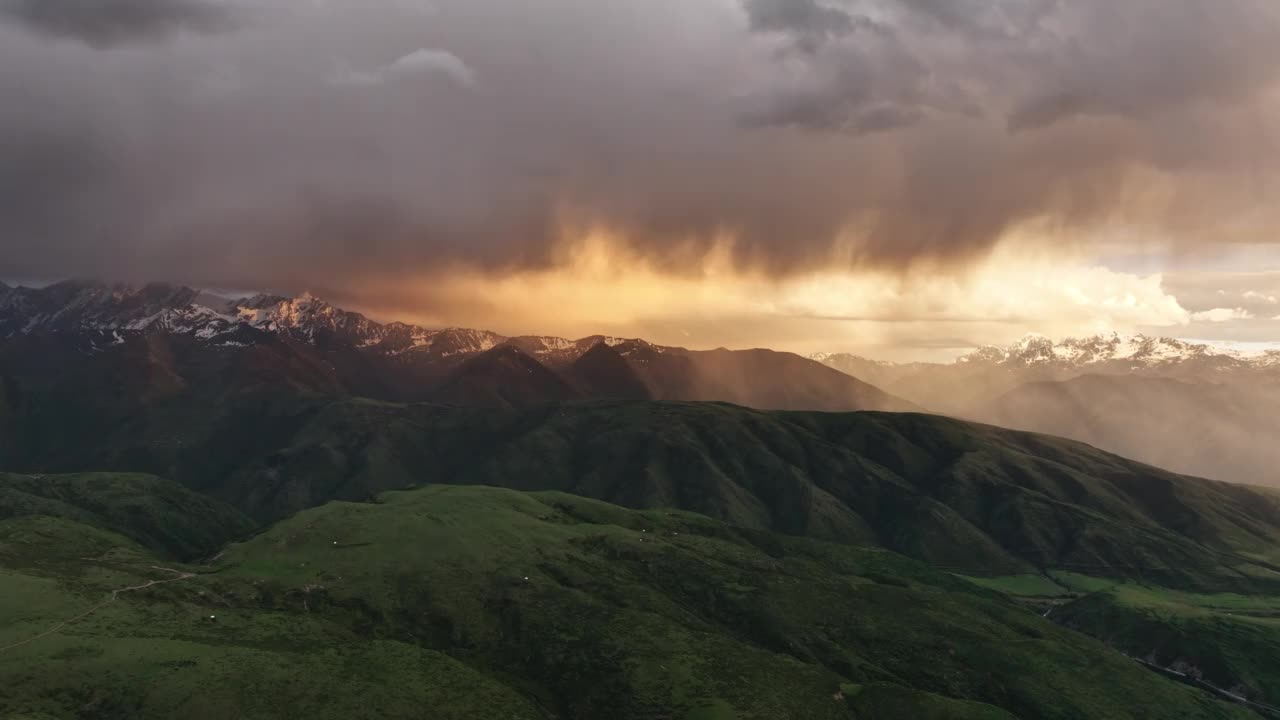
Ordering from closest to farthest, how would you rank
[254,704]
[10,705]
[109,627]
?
[10,705], [254,704], [109,627]

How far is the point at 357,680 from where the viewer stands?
646ft

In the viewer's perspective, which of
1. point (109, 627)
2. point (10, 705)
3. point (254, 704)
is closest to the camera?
point (10, 705)

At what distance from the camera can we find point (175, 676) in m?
179

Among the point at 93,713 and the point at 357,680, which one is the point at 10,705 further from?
the point at 357,680

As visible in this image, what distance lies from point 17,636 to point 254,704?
55.8 meters

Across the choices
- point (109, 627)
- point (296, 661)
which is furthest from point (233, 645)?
point (109, 627)

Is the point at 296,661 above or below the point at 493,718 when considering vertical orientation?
above

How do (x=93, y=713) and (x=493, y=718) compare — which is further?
(x=493, y=718)

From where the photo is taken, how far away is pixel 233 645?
199 meters

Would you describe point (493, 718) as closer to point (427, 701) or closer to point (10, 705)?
point (427, 701)

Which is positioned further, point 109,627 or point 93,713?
point 109,627

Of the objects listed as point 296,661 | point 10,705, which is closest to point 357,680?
point 296,661

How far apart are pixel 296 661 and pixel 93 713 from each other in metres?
42.3

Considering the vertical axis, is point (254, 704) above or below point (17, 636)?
below
